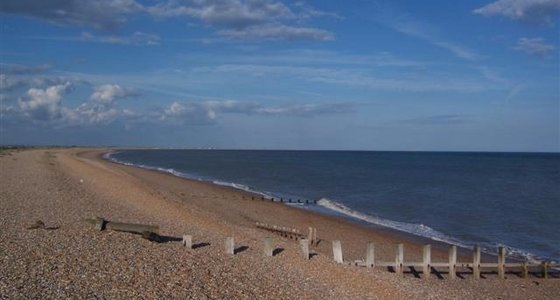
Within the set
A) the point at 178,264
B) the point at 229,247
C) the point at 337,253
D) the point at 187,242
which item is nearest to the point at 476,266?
the point at 337,253

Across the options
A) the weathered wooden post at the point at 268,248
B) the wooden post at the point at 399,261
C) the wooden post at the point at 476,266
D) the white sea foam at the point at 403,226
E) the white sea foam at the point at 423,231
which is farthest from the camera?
the white sea foam at the point at 403,226

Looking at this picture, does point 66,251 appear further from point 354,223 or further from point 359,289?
point 354,223

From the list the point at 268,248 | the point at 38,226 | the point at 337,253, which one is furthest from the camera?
the point at 337,253

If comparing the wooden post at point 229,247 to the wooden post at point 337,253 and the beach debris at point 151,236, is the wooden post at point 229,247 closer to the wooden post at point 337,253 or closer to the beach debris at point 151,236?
the beach debris at point 151,236

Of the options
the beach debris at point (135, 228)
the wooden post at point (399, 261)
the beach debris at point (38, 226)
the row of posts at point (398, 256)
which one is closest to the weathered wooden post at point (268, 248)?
the row of posts at point (398, 256)

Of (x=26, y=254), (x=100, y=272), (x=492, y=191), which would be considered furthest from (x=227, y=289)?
(x=492, y=191)

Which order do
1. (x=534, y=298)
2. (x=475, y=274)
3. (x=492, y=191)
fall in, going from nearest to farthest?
1. (x=534, y=298)
2. (x=475, y=274)
3. (x=492, y=191)

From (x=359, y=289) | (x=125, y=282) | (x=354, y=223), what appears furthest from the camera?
(x=354, y=223)

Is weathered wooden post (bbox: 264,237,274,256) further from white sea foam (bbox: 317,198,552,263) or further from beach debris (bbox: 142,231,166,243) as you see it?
white sea foam (bbox: 317,198,552,263)

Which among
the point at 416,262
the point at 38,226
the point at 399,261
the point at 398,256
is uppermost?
the point at 38,226

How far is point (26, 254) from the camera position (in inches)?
490

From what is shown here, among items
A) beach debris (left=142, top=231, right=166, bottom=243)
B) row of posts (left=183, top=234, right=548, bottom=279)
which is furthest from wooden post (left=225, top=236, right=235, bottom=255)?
beach debris (left=142, top=231, right=166, bottom=243)

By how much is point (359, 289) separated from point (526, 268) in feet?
25.7

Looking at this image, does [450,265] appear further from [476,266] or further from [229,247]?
[229,247]
